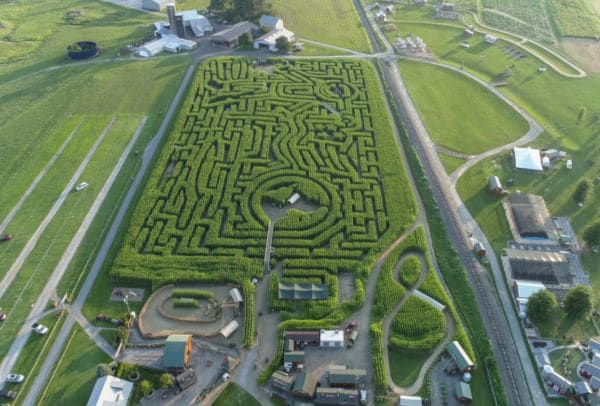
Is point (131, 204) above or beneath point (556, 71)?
beneath

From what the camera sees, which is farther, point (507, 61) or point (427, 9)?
point (427, 9)

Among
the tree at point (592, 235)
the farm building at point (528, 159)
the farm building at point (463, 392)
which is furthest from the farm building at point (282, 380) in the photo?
the farm building at point (528, 159)

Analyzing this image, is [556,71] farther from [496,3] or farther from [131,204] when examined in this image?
[131,204]

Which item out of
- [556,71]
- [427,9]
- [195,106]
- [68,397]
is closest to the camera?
[68,397]

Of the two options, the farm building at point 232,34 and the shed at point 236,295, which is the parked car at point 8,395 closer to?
the shed at point 236,295

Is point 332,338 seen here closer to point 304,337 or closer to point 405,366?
point 304,337

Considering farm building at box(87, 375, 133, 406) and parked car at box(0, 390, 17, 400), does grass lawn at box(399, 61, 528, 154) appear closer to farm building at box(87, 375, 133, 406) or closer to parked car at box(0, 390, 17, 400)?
farm building at box(87, 375, 133, 406)

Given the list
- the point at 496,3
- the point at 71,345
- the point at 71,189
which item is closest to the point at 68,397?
the point at 71,345

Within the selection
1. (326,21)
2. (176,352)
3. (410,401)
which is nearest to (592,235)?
(410,401)
